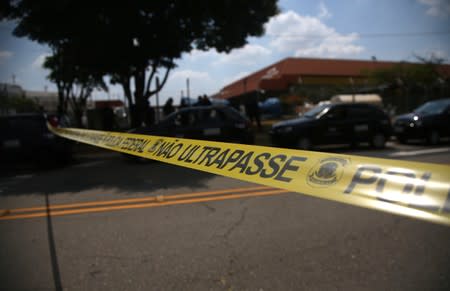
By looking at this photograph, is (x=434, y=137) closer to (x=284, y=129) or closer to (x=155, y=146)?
(x=284, y=129)

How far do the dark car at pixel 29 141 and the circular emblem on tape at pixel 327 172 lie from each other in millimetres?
7311

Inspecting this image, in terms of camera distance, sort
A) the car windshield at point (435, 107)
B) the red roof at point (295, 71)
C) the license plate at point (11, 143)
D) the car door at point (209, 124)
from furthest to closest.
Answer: the red roof at point (295, 71) < the car windshield at point (435, 107) < the car door at point (209, 124) < the license plate at point (11, 143)

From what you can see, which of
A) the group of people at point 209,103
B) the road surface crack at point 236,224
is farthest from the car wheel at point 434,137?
the road surface crack at point 236,224

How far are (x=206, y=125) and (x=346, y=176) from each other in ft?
21.9

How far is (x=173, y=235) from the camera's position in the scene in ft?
9.72

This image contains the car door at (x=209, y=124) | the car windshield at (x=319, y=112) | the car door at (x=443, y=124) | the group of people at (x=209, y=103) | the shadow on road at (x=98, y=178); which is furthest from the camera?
the group of people at (x=209, y=103)

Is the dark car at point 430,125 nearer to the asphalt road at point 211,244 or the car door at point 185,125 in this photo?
the car door at point 185,125

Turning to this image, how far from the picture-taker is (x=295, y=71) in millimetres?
28797

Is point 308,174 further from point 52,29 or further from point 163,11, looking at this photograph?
point 52,29

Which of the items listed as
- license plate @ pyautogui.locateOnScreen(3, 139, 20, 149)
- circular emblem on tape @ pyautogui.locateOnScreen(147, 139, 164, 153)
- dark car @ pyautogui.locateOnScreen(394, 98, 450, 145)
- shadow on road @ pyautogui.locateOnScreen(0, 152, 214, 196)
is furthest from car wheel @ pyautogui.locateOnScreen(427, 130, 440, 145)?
license plate @ pyautogui.locateOnScreen(3, 139, 20, 149)

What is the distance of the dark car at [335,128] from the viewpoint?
28.1 ft

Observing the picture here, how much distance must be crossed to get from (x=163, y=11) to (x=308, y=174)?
33.2 ft

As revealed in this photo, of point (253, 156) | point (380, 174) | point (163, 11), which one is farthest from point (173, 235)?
point (163, 11)

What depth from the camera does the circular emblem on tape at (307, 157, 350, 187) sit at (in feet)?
3.83
